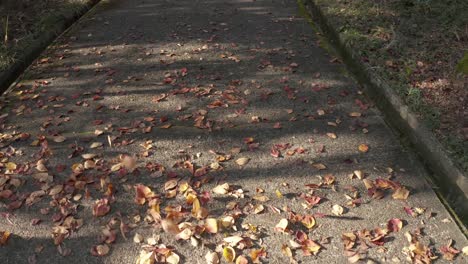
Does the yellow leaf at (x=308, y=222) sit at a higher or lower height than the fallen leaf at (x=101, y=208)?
lower

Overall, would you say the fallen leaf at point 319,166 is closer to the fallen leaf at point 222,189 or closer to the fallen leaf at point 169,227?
the fallen leaf at point 222,189

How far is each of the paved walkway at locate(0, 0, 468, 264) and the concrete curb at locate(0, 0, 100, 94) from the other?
0.16m

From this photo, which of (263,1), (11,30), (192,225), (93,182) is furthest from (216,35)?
(192,225)

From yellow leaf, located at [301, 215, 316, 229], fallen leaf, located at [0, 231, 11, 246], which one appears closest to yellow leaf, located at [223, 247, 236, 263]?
yellow leaf, located at [301, 215, 316, 229]

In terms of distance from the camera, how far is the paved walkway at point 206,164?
2768 millimetres

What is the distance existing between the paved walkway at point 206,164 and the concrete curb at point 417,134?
0.11m

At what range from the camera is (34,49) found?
216 inches

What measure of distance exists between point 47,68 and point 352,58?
13.3 ft

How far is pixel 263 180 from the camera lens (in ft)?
10.8

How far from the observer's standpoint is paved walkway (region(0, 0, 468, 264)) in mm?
2768

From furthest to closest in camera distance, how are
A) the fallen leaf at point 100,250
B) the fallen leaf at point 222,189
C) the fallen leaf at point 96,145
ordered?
the fallen leaf at point 96,145, the fallen leaf at point 222,189, the fallen leaf at point 100,250

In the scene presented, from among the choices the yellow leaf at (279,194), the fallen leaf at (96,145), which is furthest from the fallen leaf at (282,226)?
the fallen leaf at (96,145)

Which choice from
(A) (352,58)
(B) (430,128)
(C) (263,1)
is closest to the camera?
(B) (430,128)

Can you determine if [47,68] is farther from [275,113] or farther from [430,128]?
[430,128]
